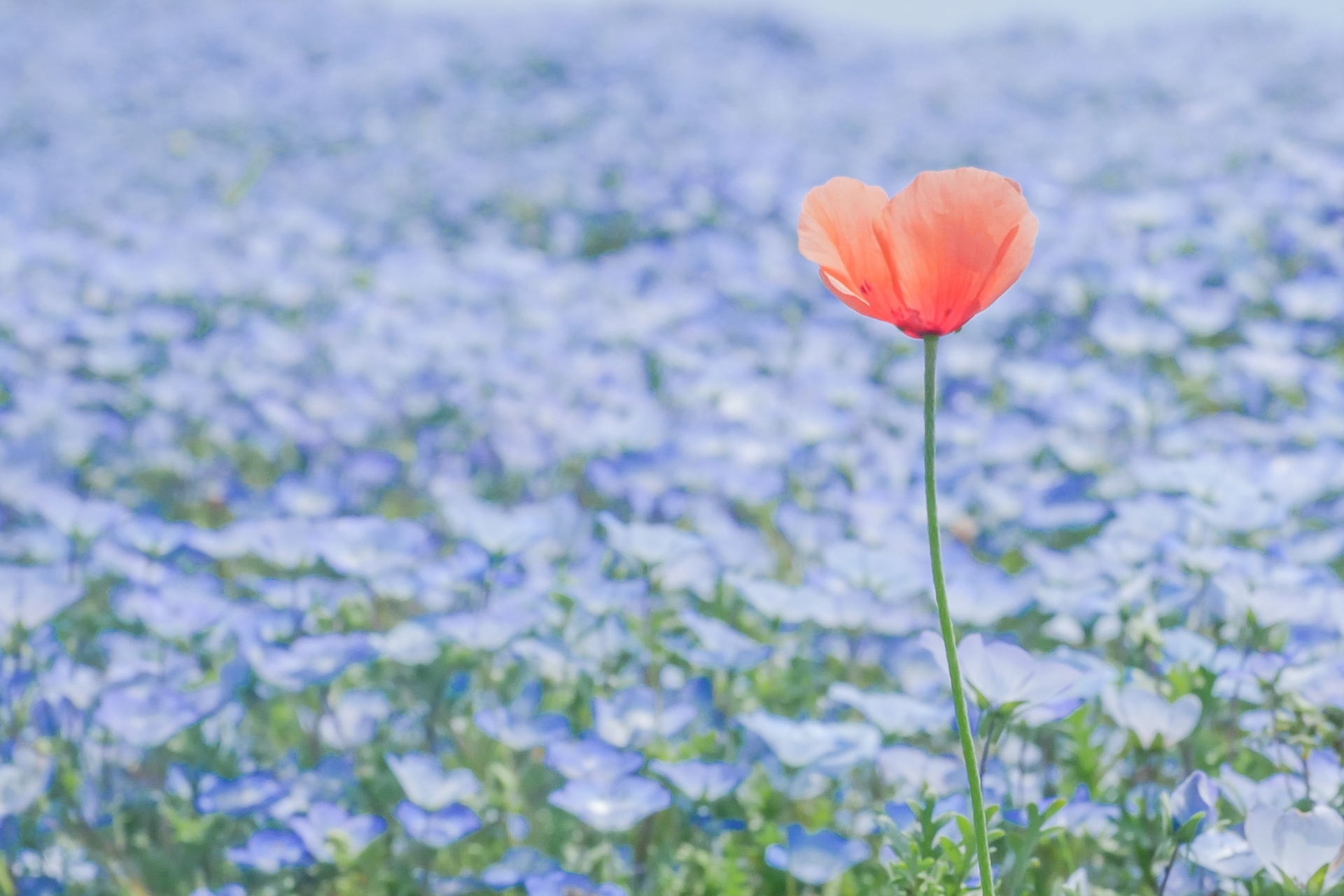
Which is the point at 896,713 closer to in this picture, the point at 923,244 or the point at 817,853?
the point at 817,853

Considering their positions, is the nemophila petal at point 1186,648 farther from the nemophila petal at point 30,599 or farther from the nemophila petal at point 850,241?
the nemophila petal at point 30,599

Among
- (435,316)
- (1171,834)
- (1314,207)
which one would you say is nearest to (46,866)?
(1171,834)

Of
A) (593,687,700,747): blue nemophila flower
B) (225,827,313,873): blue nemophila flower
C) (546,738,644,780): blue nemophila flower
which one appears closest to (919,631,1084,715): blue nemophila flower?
(546,738,644,780): blue nemophila flower

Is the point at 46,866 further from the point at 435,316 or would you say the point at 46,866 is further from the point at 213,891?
the point at 435,316

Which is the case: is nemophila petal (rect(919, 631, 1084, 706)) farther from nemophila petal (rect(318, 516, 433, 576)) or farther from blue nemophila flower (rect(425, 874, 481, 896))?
nemophila petal (rect(318, 516, 433, 576))

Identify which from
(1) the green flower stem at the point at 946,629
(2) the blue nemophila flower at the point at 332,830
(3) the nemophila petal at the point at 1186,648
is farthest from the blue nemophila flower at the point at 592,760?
(3) the nemophila petal at the point at 1186,648

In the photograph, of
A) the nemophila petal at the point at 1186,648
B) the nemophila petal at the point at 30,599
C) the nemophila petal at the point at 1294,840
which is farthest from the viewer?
the nemophila petal at the point at 30,599

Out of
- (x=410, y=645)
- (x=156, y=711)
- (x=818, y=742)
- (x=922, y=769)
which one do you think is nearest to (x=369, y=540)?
(x=410, y=645)
